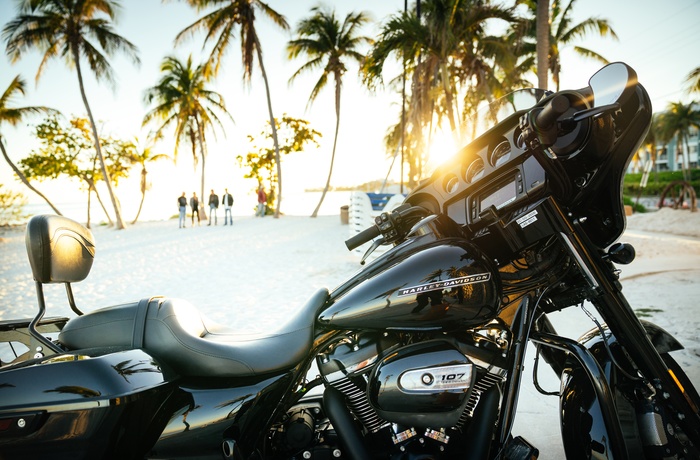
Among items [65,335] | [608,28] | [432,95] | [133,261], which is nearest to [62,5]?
[133,261]

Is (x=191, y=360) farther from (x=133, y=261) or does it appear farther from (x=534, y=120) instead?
(x=133, y=261)

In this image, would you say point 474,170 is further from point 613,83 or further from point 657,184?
point 657,184

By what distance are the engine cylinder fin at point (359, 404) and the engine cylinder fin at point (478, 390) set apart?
0.26m

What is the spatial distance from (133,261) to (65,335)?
8.89 meters

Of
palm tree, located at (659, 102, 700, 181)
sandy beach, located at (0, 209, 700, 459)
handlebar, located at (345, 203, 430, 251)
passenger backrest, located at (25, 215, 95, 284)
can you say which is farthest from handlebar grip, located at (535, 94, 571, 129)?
palm tree, located at (659, 102, 700, 181)

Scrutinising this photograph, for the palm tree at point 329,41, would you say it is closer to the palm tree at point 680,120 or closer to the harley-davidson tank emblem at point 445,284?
the harley-davidson tank emblem at point 445,284

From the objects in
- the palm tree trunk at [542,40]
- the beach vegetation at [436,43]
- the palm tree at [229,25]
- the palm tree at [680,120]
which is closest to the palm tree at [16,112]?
the palm tree at [229,25]

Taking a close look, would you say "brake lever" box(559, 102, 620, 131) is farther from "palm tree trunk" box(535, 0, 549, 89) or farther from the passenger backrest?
"palm tree trunk" box(535, 0, 549, 89)

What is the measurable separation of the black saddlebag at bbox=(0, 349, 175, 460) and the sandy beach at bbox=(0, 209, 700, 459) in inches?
75.1

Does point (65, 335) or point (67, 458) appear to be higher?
point (65, 335)

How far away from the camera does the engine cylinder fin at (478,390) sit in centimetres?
121

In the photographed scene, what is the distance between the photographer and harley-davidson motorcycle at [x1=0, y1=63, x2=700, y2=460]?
1.12 m

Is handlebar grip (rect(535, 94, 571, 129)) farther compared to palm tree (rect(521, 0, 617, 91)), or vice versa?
palm tree (rect(521, 0, 617, 91))

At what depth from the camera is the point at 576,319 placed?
4.00 m
